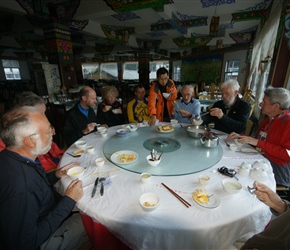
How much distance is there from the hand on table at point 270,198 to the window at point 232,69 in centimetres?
1312

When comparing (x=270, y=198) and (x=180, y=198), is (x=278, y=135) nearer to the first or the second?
(x=270, y=198)

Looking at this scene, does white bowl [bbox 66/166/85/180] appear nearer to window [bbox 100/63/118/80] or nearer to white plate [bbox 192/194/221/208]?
white plate [bbox 192/194/221/208]

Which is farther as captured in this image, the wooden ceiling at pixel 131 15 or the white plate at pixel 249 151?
the wooden ceiling at pixel 131 15

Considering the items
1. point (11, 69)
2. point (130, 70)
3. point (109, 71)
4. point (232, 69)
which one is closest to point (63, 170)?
point (232, 69)

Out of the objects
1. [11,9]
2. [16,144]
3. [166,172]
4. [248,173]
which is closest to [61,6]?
[11,9]

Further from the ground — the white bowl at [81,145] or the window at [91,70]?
the window at [91,70]

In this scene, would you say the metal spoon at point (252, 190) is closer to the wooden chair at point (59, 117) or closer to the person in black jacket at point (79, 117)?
the person in black jacket at point (79, 117)

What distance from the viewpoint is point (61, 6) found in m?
5.51

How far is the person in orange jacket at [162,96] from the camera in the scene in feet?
10.3

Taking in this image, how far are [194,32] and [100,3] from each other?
22.6ft

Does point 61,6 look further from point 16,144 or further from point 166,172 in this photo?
point 166,172

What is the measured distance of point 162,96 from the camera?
3.32 metres

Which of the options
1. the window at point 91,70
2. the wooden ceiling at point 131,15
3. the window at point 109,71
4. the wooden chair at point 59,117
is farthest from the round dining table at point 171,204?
the window at point 91,70

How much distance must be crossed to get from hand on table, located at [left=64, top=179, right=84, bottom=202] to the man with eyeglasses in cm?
163
